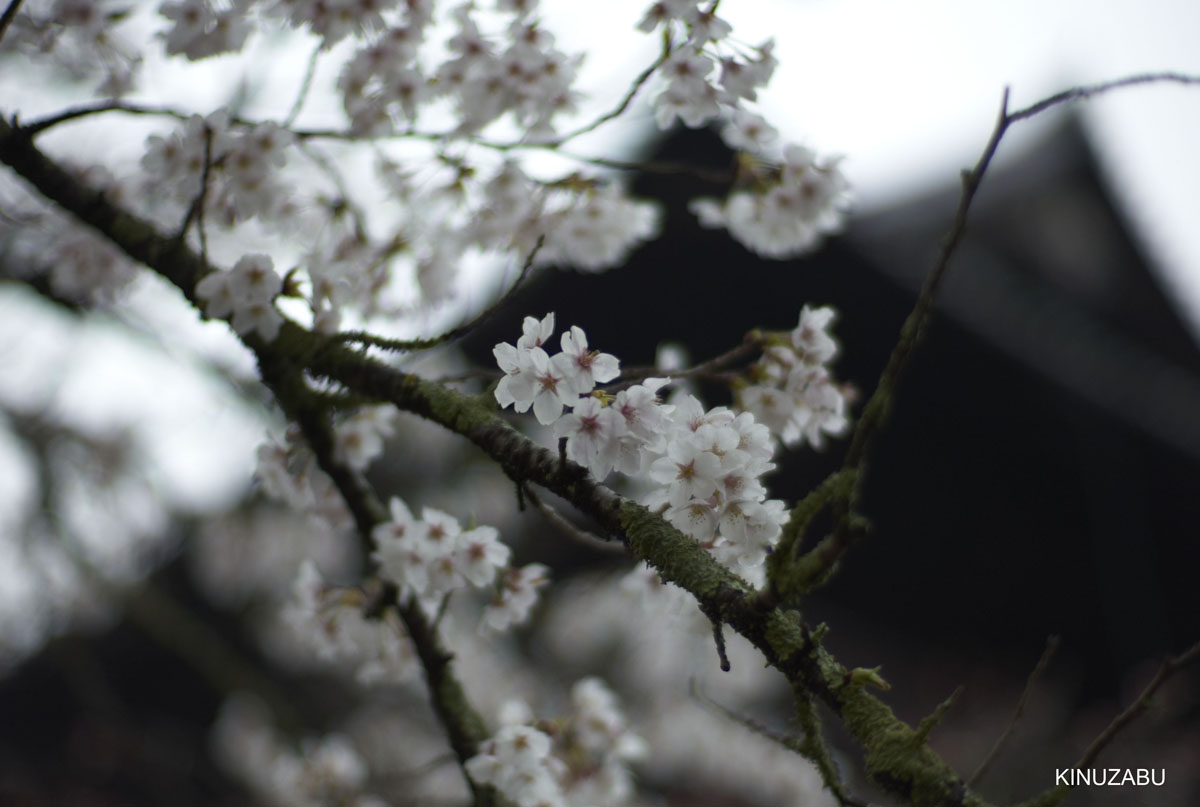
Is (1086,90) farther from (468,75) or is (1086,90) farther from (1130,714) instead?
(468,75)

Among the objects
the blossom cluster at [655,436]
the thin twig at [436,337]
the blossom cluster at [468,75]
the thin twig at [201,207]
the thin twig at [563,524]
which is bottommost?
the thin twig at [563,524]

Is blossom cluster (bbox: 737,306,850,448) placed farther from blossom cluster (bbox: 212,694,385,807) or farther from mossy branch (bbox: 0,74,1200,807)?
blossom cluster (bbox: 212,694,385,807)

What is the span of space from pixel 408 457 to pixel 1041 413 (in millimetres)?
5515

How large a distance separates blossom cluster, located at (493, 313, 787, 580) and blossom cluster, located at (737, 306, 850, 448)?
1.63 ft

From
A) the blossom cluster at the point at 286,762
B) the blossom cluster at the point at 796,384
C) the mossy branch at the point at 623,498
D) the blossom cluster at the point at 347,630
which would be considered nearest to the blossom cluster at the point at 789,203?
the blossom cluster at the point at 796,384

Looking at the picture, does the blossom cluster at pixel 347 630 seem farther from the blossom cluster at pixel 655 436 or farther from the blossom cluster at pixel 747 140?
the blossom cluster at pixel 747 140

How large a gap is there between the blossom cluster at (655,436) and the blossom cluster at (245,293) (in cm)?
63

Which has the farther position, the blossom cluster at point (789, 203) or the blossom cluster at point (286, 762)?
the blossom cluster at point (286, 762)

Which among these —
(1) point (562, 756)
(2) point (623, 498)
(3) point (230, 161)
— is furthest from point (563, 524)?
(3) point (230, 161)

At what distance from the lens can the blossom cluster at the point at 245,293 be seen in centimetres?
148

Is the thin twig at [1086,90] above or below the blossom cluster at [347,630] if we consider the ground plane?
above

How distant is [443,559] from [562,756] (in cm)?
73

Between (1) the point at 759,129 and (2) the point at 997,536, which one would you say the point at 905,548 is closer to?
(2) the point at 997,536

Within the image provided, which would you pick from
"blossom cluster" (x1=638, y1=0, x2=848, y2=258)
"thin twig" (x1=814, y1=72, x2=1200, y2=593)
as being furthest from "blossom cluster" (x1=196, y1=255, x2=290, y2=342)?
"thin twig" (x1=814, y1=72, x2=1200, y2=593)
